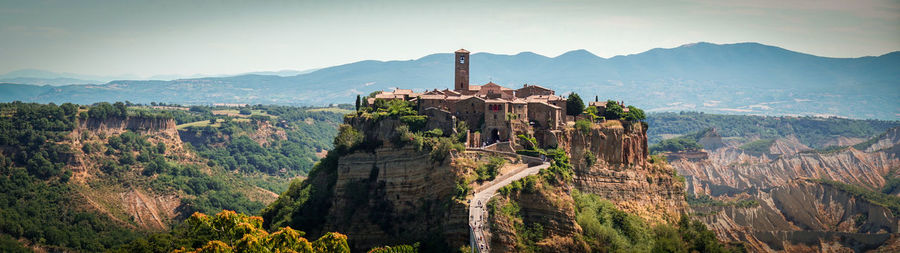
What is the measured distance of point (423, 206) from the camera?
64.8 metres

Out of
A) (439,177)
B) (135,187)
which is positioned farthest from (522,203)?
(135,187)

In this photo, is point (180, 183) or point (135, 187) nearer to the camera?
point (135, 187)

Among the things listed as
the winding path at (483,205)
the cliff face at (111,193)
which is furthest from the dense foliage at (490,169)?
the cliff face at (111,193)

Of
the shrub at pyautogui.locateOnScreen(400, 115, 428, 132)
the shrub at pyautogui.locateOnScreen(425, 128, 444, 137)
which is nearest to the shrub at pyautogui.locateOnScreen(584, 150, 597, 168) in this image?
the shrub at pyautogui.locateOnScreen(425, 128, 444, 137)

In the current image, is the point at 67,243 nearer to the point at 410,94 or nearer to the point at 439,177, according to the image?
the point at 410,94

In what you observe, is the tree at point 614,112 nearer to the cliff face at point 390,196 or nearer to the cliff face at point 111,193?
the cliff face at point 390,196

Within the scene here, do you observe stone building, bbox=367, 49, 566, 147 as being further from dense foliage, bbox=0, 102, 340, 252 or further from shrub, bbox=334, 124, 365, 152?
dense foliage, bbox=0, 102, 340, 252

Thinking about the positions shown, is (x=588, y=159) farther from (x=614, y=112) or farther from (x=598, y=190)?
(x=614, y=112)

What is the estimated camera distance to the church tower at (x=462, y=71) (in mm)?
79125

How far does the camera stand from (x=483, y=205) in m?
56.3

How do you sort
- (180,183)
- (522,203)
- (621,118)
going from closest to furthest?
(522,203) < (621,118) < (180,183)

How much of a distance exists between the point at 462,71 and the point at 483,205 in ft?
84.8

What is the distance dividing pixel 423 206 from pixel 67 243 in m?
47.7

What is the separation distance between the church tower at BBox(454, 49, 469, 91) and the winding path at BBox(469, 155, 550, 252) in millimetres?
17662
